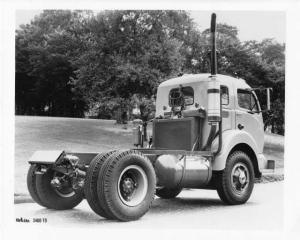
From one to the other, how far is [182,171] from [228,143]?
1318 millimetres

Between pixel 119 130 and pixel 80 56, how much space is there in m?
3.49

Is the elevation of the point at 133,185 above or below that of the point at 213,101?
below

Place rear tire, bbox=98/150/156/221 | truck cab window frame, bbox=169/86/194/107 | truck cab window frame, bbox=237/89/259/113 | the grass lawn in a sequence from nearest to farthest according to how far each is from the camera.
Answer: rear tire, bbox=98/150/156/221 → truck cab window frame, bbox=169/86/194/107 → truck cab window frame, bbox=237/89/259/113 → the grass lawn

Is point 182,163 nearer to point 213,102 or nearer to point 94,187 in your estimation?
point 213,102

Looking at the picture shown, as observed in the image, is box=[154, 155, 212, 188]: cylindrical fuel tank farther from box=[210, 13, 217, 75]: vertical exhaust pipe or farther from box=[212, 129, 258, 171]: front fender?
box=[210, 13, 217, 75]: vertical exhaust pipe

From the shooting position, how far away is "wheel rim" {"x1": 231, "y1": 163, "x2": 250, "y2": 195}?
9.73 meters

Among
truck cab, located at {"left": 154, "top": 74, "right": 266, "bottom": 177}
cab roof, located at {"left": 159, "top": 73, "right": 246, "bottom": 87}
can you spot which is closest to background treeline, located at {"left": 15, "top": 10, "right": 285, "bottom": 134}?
truck cab, located at {"left": 154, "top": 74, "right": 266, "bottom": 177}

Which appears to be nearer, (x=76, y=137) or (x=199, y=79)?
(x=199, y=79)

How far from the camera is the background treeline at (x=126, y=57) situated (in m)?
17.9

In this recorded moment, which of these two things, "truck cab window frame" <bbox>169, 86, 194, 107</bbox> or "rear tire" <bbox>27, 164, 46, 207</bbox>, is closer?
"rear tire" <bbox>27, 164, 46, 207</bbox>

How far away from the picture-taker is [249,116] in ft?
34.9

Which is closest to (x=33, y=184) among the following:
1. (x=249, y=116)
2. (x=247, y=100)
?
(x=249, y=116)

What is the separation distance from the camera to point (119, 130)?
20.8 metres

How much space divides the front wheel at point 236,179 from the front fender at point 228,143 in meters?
0.21
